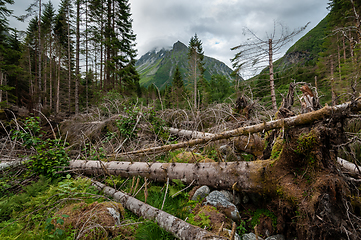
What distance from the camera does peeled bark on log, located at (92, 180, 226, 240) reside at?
78.3 inches

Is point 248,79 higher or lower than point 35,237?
higher

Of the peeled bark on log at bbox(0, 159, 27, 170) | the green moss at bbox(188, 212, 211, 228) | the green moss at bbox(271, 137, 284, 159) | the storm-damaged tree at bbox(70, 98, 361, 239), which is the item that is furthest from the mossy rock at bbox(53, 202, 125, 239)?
the peeled bark on log at bbox(0, 159, 27, 170)

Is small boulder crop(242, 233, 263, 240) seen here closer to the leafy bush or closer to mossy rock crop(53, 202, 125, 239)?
mossy rock crop(53, 202, 125, 239)

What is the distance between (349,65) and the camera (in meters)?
8.34

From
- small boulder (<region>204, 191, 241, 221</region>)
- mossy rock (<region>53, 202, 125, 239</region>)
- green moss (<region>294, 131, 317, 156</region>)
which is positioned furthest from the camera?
small boulder (<region>204, 191, 241, 221</region>)

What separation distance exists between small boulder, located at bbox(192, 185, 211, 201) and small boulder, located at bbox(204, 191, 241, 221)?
0.13 meters

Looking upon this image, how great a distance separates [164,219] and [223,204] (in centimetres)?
107

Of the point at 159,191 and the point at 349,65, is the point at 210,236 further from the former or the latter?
the point at 349,65

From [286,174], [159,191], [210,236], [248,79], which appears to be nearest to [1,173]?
[159,191]

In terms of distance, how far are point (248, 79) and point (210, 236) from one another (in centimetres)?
628

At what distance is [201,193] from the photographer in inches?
117

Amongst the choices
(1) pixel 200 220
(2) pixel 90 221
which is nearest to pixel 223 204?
(1) pixel 200 220

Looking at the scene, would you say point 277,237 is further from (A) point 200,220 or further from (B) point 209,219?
(A) point 200,220

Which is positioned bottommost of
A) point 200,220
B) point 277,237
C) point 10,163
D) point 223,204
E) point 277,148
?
point 277,237
